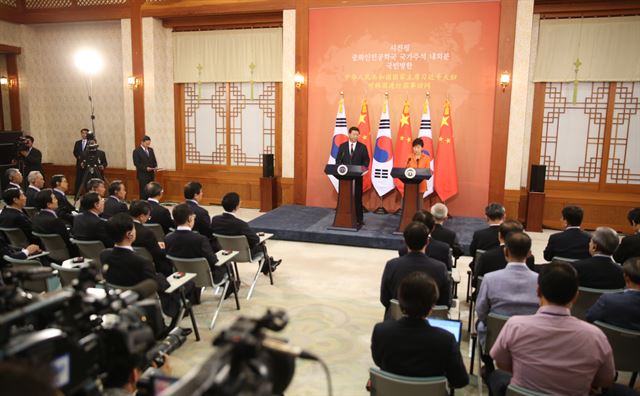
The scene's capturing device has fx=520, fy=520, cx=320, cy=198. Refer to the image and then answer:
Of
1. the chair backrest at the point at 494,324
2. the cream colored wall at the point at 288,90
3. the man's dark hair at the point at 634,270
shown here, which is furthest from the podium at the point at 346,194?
the man's dark hair at the point at 634,270

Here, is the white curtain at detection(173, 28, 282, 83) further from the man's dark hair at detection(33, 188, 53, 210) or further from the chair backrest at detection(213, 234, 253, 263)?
the man's dark hair at detection(33, 188, 53, 210)


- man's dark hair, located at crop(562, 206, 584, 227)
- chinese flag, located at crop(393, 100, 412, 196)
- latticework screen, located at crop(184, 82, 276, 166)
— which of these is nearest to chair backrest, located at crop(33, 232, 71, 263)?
man's dark hair, located at crop(562, 206, 584, 227)

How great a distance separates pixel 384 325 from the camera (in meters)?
2.35

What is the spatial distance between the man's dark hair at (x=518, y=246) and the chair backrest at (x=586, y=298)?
2.20 feet

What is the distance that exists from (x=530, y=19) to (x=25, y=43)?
982cm

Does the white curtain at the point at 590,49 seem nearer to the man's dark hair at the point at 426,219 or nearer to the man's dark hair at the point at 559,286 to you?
the man's dark hair at the point at 426,219

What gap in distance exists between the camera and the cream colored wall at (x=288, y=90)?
8.95 metres

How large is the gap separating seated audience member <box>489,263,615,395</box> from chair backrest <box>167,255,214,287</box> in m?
2.51

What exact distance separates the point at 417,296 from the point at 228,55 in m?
8.33

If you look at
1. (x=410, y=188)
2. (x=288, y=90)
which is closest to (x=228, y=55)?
(x=288, y=90)

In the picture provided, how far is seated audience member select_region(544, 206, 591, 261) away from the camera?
13.7 ft

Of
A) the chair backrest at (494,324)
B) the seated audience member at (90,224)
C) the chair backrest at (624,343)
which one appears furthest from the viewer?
the seated audience member at (90,224)

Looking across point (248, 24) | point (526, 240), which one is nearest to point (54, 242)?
point (526, 240)

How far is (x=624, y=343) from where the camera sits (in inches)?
112
